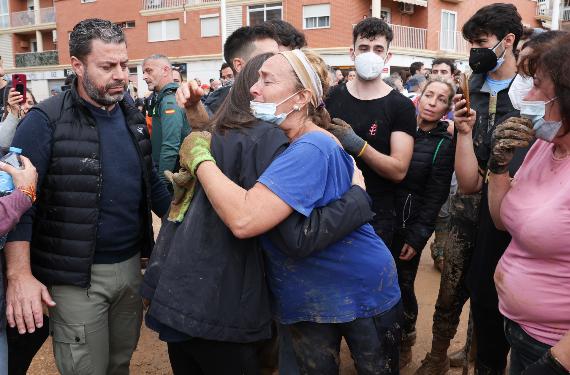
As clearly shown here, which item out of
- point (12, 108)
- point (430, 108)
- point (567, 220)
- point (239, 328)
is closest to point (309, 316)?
point (239, 328)

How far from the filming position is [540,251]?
1.78 m

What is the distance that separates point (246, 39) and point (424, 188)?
5.51ft

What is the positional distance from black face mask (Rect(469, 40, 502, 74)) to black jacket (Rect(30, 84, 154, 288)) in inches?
85.9

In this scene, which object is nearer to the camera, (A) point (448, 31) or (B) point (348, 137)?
(B) point (348, 137)

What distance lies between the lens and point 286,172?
1730 mm

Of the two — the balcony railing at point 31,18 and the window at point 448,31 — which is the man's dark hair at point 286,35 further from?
the balcony railing at point 31,18

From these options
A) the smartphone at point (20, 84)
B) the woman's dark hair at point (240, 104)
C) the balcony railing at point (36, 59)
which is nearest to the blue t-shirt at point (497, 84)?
the woman's dark hair at point (240, 104)

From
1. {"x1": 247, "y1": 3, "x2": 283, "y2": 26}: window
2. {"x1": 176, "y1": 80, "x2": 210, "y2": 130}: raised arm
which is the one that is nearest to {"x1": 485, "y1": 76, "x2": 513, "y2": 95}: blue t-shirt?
{"x1": 176, "y1": 80, "x2": 210, "y2": 130}: raised arm

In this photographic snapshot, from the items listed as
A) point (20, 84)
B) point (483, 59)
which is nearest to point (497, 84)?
point (483, 59)

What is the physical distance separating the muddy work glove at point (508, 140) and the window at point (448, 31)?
87.1 ft

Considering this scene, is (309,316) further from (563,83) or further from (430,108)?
(430,108)

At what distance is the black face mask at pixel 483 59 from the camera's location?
2.95m

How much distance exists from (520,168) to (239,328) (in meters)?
1.34

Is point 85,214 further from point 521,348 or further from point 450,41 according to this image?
point 450,41
